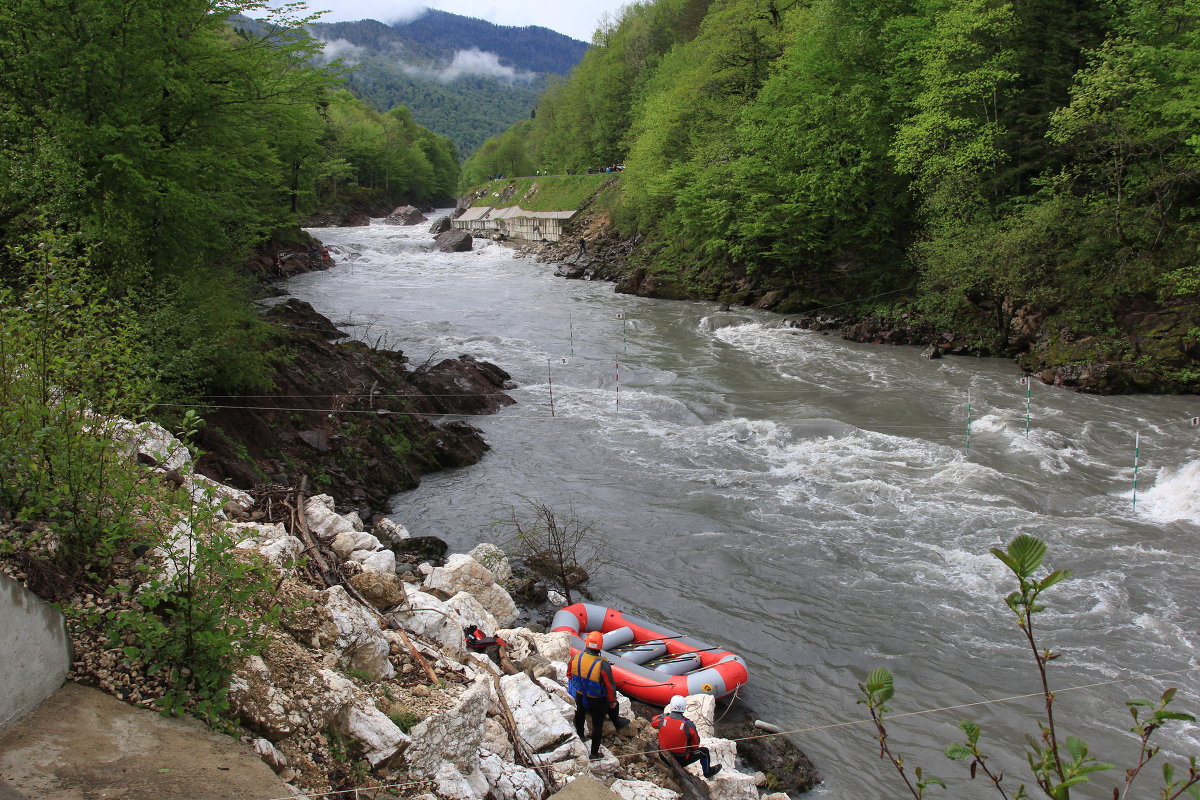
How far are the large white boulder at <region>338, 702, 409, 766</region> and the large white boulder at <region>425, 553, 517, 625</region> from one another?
13.5ft

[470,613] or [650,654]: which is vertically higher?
[470,613]

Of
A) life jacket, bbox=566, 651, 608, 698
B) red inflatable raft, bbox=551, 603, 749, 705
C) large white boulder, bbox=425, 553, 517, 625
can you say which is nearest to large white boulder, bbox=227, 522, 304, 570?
large white boulder, bbox=425, 553, 517, 625

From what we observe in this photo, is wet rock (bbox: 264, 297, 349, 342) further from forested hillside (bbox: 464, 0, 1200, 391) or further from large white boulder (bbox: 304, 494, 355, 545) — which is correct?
forested hillside (bbox: 464, 0, 1200, 391)

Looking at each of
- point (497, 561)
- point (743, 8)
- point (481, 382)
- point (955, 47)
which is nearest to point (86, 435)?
point (497, 561)

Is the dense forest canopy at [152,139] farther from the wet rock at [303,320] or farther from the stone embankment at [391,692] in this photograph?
the wet rock at [303,320]

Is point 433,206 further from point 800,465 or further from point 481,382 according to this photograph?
point 800,465

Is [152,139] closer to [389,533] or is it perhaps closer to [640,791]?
[389,533]

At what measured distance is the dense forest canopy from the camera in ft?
40.0

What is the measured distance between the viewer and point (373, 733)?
18.0 ft

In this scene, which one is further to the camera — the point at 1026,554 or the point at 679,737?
the point at 679,737

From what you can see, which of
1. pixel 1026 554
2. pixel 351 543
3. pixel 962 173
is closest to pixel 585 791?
pixel 1026 554

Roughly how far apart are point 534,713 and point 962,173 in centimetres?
2469

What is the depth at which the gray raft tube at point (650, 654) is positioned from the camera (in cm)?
Result: 914

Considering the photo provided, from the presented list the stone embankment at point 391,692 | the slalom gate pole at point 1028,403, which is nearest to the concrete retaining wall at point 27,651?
the stone embankment at point 391,692
